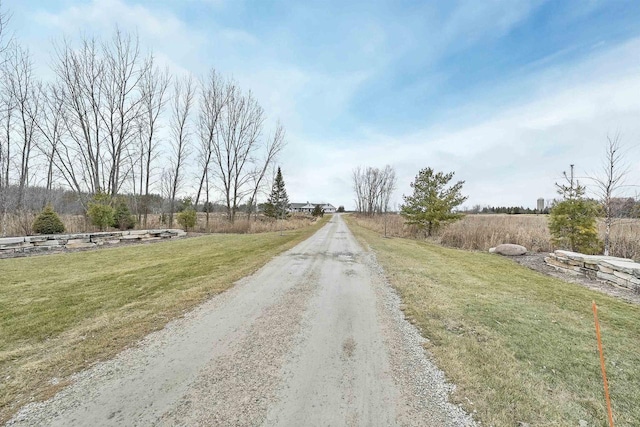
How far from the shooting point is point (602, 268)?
6.82 m

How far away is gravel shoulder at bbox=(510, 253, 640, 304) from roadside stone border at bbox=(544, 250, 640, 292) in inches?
5.5

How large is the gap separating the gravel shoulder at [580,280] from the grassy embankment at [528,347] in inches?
20.3

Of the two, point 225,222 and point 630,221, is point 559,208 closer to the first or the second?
point 630,221

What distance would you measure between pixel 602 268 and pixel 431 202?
10.5 m

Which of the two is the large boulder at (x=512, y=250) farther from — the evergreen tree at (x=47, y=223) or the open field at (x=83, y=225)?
the evergreen tree at (x=47, y=223)

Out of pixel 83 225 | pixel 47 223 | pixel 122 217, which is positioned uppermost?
pixel 122 217

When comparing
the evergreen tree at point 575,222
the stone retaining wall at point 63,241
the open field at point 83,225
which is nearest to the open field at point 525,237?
the evergreen tree at point 575,222

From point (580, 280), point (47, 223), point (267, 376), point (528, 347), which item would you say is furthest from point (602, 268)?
point (47, 223)

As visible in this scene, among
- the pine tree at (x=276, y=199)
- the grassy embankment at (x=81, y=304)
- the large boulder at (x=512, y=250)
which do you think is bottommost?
the grassy embankment at (x=81, y=304)

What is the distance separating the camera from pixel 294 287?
5609 mm

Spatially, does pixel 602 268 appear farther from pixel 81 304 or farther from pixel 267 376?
Result: pixel 81 304

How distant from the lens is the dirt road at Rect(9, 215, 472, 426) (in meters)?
2.02

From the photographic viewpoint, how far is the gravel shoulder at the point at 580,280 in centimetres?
568

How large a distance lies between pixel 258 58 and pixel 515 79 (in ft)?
40.1
